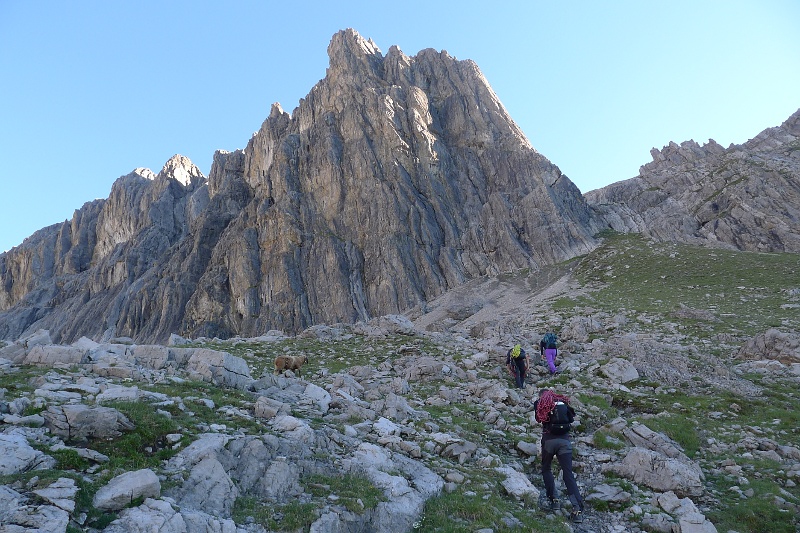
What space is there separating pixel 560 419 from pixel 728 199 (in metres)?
102

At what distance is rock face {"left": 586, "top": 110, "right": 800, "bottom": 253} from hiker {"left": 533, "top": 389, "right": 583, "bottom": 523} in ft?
251

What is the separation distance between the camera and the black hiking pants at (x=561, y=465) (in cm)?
1120

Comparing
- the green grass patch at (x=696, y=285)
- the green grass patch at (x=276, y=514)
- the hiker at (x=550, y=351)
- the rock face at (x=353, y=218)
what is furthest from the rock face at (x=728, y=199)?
the green grass patch at (x=276, y=514)

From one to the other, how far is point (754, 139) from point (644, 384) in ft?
509

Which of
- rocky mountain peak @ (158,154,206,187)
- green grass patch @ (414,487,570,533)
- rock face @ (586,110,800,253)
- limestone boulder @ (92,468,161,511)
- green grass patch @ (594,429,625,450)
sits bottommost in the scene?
green grass patch @ (594,429,625,450)

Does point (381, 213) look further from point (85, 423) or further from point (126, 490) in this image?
point (126, 490)

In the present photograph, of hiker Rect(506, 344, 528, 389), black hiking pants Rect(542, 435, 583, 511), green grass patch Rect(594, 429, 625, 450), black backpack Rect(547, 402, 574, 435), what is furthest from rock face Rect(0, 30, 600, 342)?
black hiking pants Rect(542, 435, 583, 511)

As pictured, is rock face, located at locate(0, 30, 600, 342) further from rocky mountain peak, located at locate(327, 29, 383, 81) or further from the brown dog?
the brown dog

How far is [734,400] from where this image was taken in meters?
17.6

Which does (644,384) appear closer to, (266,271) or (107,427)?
(107,427)

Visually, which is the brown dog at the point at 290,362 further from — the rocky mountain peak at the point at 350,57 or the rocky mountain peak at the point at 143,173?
the rocky mountain peak at the point at 143,173

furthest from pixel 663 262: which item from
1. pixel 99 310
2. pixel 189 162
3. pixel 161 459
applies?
pixel 189 162

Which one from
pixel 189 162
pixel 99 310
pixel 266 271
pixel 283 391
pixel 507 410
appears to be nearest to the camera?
pixel 283 391

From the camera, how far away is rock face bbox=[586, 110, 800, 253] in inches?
3142
